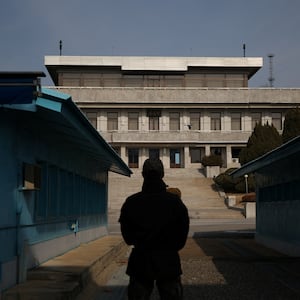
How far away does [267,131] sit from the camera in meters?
52.5

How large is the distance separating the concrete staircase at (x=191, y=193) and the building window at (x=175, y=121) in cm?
623

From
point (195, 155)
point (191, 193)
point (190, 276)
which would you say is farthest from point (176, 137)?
point (190, 276)

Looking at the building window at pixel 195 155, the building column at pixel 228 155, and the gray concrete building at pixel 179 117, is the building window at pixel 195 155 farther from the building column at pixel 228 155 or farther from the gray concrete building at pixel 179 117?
the building column at pixel 228 155

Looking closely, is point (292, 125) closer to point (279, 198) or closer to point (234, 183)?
point (234, 183)

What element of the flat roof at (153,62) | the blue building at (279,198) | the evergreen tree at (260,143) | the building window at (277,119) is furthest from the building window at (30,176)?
the flat roof at (153,62)

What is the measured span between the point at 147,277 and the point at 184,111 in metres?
61.0

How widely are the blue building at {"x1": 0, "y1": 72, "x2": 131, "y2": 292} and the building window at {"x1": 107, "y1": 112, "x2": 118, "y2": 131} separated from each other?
49.0 metres

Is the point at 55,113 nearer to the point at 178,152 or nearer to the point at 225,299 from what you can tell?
the point at 225,299

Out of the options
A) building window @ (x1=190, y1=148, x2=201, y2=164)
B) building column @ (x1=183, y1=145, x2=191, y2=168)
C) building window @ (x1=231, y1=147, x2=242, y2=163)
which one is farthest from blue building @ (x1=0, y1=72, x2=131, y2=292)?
building window @ (x1=231, y1=147, x2=242, y2=163)

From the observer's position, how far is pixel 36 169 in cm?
1055

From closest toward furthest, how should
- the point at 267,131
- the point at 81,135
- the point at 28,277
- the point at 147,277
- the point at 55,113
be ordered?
the point at 147,277 → the point at 55,113 → the point at 28,277 → the point at 81,135 → the point at 267,131

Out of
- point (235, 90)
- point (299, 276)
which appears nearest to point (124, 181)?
point (235, 90)

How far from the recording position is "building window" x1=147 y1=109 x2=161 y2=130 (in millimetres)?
65500

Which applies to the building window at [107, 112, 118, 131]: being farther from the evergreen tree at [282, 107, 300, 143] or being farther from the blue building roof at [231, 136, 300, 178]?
the blue building roof at [231, 136, 300, 178]
